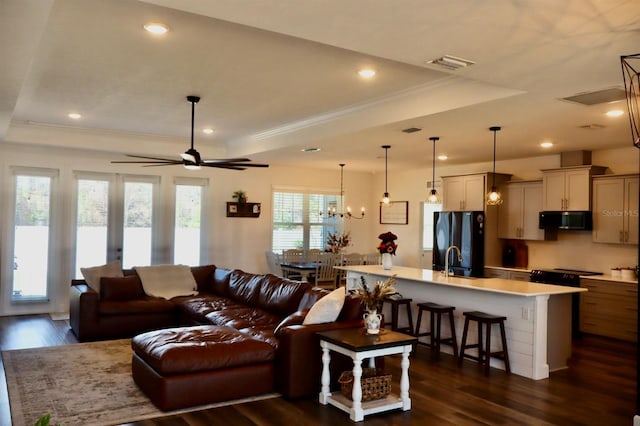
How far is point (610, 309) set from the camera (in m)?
6.87

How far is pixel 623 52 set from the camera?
334 centimetres

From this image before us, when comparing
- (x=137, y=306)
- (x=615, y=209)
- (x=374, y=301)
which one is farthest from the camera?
(x=615, y=209)

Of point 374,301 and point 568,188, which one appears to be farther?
point 568,188

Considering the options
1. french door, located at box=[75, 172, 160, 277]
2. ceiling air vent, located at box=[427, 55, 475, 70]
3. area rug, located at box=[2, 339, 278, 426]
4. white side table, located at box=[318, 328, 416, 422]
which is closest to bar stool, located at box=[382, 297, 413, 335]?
white side table, located at box=[318, 328, 416, 422]

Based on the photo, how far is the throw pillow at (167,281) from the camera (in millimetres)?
7298

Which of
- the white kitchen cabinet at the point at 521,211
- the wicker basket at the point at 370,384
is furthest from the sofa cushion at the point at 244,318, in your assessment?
the white kitchen cabinet at the point at 521,211

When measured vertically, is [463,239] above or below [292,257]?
above

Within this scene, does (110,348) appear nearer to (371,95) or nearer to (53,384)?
(53,384)

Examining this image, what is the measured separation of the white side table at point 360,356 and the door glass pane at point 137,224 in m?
5.59

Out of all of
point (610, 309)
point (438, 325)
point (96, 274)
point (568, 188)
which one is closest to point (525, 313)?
point (438, 325)

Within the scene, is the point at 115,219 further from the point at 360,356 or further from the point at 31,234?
the point at 360,356

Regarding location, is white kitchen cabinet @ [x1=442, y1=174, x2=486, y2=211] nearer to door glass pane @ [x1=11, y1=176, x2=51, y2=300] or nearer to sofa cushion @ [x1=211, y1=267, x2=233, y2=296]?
sofa cushion @ [x1=211, y1=267, x2=233, y2=296]

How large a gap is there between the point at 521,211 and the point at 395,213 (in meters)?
3.16

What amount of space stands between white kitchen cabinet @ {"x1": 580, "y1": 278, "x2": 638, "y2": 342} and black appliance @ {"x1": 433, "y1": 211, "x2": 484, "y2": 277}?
1686 millimetres
